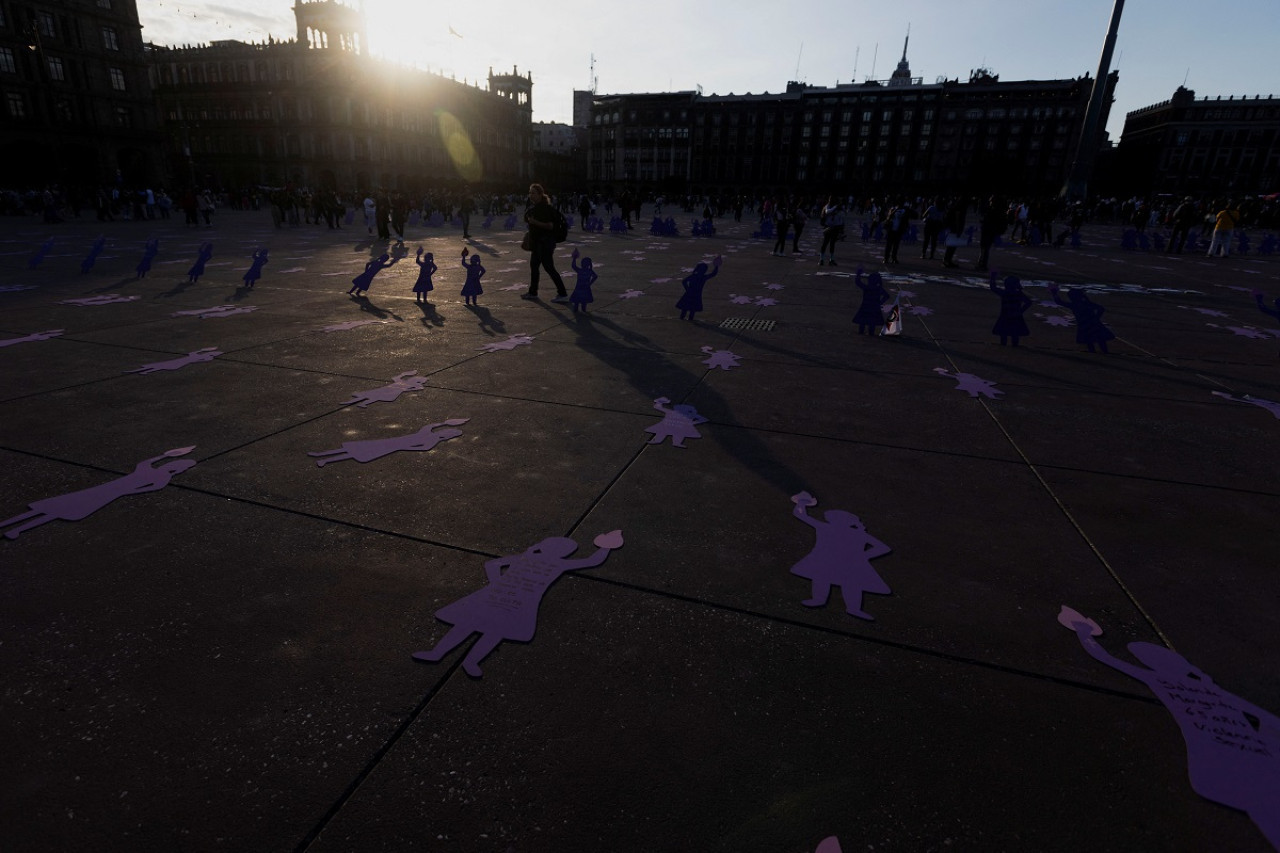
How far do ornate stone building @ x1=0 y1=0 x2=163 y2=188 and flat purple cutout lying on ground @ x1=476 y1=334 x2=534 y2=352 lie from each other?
178ft

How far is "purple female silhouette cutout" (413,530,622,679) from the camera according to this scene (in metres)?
2.45

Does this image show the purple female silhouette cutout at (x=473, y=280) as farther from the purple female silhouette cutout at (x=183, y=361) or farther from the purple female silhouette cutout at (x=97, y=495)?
the purple female silhouette cutout at (x=97, y=495)

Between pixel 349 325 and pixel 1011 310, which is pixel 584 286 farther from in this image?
pixel 1011 310

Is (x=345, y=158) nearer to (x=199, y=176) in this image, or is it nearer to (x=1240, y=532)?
Answer: (x=199, y=176)

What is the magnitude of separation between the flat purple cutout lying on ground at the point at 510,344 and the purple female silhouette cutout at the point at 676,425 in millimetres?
2426

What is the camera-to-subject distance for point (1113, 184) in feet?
385

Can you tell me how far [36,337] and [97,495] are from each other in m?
5.34

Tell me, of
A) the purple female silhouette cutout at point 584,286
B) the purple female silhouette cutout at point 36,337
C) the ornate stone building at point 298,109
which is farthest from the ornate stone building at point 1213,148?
the purple female silhouette cutout at point 36,337

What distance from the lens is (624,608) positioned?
8.79ft

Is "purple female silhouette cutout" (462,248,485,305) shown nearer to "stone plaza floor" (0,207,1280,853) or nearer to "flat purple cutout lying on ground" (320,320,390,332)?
"flat purple cutout lying on ground" (320,320,390,332)

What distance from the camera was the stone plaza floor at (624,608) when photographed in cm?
184

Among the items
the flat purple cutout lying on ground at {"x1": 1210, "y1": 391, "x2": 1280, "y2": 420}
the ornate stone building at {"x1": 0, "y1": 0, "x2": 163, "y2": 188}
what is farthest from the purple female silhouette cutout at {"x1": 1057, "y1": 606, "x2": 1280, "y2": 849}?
the ornate stone building at {"x1": 0, "y1": 0, "x2": 163, "y2": 188}

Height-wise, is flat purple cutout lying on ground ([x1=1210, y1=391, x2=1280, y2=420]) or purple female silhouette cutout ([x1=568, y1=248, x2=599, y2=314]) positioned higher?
purple female silhouette cutout ([x1=568, y1=248, x2=599, y2=314])

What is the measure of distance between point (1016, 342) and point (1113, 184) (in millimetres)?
144220
